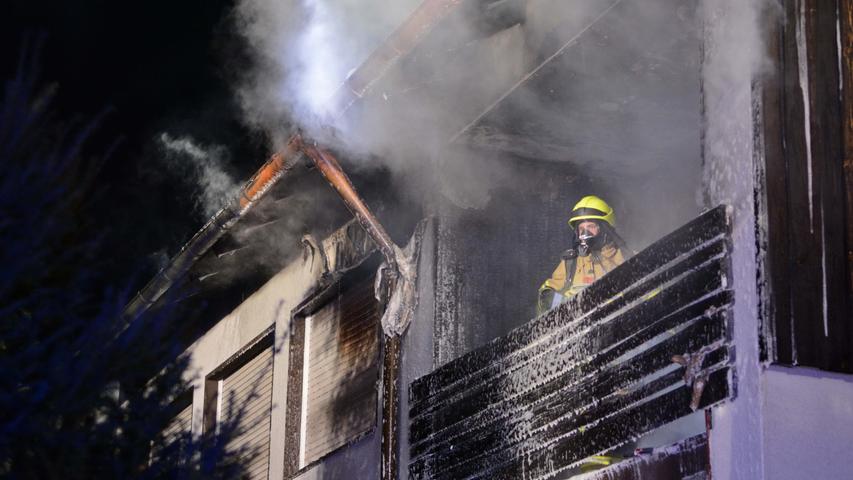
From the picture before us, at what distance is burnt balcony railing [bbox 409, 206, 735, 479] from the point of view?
18.5ft

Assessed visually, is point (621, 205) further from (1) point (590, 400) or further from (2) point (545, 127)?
(1) point (590, 400)

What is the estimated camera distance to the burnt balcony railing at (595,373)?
565 centimetres

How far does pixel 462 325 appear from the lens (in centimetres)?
927

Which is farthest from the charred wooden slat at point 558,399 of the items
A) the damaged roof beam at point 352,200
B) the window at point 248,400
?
the window at point 248,400

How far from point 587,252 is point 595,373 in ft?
5.98

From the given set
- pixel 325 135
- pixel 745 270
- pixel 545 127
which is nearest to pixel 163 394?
pixel 325 135

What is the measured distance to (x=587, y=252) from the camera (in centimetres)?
822

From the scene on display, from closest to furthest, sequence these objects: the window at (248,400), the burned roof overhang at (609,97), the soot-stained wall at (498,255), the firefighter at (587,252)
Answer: the burned roof overhang at (609,97)
the firefighter at (587,252)
the soot-stained wall at (498,255)
the window at (248,400)

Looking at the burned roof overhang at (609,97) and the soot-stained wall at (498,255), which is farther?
the soot-stained wall at (498,255)

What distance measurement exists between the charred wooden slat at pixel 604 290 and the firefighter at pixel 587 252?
66 centimetres

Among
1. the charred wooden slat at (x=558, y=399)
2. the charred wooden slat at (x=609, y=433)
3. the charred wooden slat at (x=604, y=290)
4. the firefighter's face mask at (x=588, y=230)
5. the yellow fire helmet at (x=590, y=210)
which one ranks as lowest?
the charred wooden slat at (x=609, y=433)

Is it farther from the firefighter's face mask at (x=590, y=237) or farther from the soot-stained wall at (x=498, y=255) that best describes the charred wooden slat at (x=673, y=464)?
the soot-stained wall at (x=498, y=255)

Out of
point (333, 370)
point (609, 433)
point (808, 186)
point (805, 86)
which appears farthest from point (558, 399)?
point (333, 370)

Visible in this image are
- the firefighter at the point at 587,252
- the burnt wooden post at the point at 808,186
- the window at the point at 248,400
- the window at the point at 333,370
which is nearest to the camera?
the burnt wooden post at the point at 808,186
